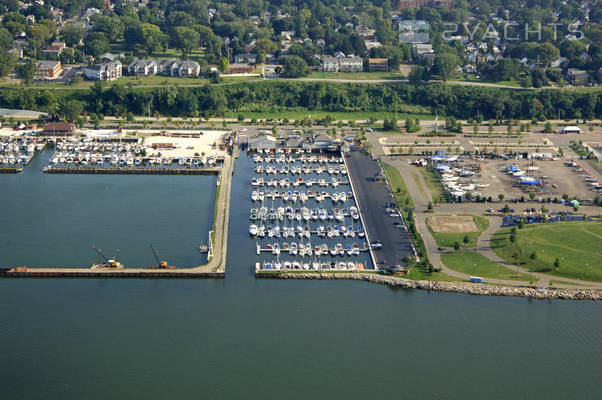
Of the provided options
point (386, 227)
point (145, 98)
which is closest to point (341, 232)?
point (386, 227)

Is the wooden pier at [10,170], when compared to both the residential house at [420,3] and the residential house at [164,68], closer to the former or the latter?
the residential house at [164,68]

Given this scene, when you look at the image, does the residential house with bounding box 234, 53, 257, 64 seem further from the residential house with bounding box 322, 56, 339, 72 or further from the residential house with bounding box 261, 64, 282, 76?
the residential house with bounding box 322, 56, 339, 72

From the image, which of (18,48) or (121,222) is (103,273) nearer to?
(121,222)

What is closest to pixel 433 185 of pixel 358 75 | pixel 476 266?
pixel 476 266

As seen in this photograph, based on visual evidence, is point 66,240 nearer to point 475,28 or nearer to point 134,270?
point 134,270

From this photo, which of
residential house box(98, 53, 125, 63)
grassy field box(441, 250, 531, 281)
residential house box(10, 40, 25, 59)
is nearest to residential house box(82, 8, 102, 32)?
residential house box(10, 40, 25, 59)

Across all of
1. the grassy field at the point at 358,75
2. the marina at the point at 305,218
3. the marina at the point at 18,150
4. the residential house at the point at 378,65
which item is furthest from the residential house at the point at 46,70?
the residential house at the point at 378,65
